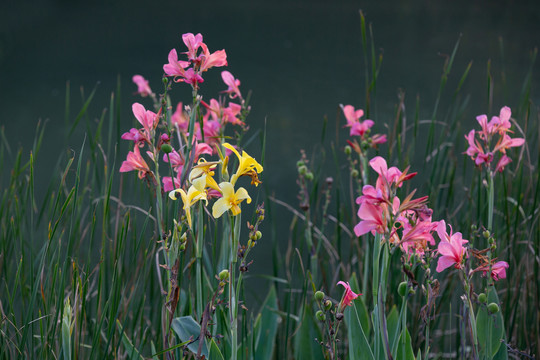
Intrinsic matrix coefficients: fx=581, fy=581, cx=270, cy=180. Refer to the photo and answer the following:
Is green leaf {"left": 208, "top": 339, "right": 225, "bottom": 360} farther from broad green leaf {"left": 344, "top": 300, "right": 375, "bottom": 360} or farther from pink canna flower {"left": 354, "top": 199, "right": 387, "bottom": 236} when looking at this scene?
pink canna flower {"left": 354, "top": 199, "right": 387, "bottom": 236}

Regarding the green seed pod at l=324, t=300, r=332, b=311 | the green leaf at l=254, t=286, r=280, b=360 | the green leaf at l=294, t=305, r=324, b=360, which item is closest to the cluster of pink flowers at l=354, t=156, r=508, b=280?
the green seed pod at l=324, t=300, r=332, b=311

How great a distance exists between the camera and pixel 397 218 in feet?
2.52

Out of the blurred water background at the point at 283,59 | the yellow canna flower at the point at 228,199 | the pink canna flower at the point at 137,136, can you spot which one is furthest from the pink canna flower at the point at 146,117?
the blurred water background at the point at 283,59

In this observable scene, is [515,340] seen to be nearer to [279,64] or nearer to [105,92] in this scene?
[279,64]

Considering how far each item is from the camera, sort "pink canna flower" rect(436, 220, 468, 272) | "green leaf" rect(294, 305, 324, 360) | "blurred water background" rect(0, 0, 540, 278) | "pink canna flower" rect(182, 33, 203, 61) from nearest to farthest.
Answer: "pink canna flower" rect(436, 220, 468, 272)
"pink canna flower" rect(182, 33, 203, 61)
"green leaf" rect(294, 305, 324, 360)
"blurred water background" rect(0, 0, 540, 278)

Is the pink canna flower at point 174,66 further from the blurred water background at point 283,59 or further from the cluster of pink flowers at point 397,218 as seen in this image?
the blurred water background at point 283,59

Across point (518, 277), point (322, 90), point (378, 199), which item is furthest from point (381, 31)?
point (378, 199)

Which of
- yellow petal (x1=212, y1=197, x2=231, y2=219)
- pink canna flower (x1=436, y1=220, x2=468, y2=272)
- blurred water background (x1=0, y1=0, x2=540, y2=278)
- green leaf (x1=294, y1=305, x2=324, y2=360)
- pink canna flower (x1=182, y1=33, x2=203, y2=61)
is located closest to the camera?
yellow petal (x1=212, y1=197, x2=231, y2=219)

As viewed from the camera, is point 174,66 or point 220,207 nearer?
point 220,207

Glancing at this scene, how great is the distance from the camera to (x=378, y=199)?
28.6 inches

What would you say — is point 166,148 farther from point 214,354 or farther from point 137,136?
point 214,354

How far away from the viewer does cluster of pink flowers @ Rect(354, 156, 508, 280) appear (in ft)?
2.41

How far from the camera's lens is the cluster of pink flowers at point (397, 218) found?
735 millimetres

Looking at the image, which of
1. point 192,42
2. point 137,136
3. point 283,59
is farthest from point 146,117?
point 283,59
